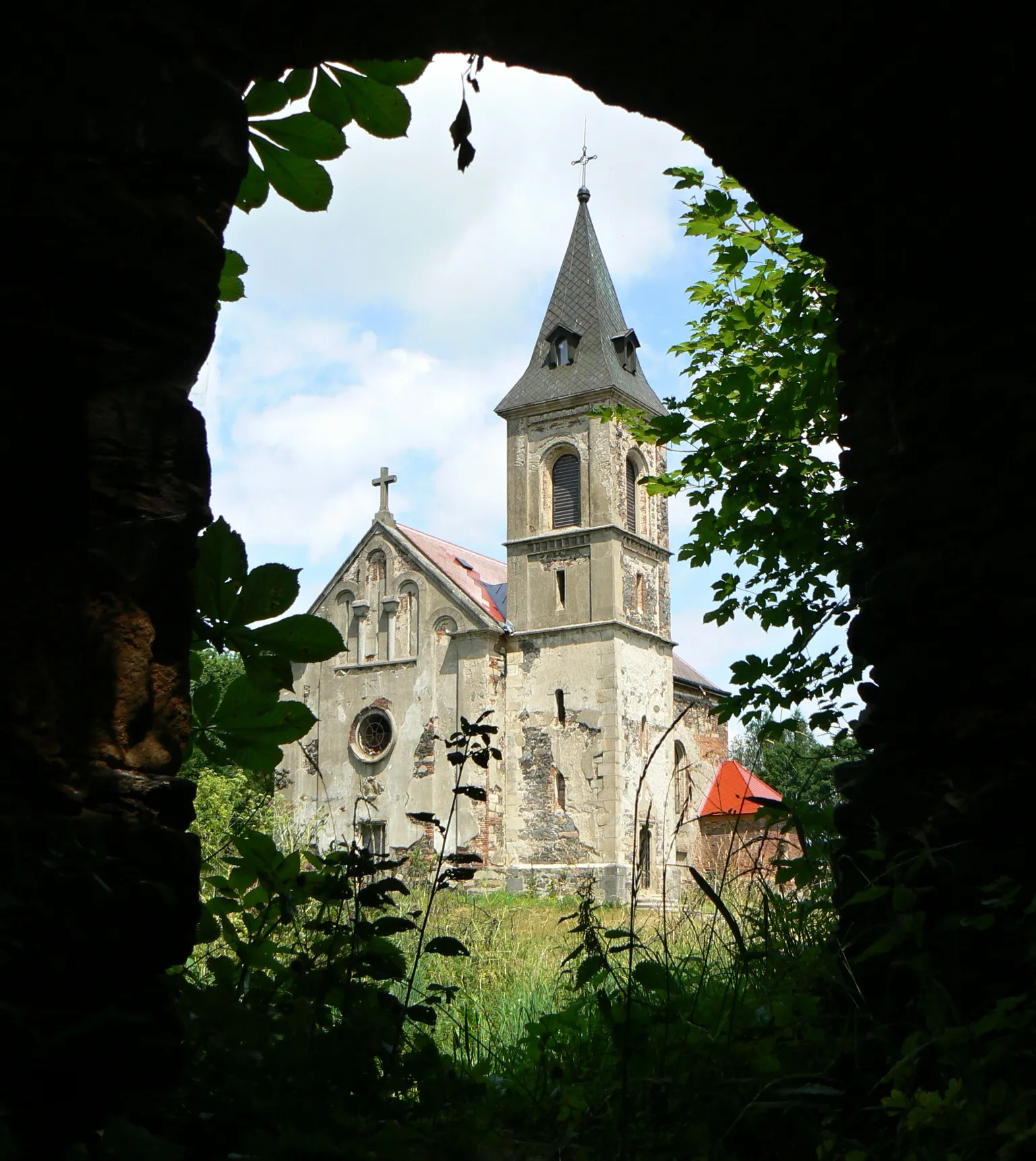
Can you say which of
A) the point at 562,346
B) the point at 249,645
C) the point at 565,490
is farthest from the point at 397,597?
the point at 249,645

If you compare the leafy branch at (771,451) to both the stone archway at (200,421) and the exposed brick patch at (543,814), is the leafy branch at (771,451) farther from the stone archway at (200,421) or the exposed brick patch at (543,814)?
the exposed brick patch at (543,814)

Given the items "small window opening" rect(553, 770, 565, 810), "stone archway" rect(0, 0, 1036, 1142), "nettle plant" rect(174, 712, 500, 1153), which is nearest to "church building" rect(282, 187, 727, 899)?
"small window opening" rect(553, 770, 565, 810)

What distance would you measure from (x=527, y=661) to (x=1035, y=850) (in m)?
24.4

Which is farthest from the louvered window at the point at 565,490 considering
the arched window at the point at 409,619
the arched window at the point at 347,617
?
the arched window at the point at 347,617

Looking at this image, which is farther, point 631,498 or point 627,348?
point 627,348

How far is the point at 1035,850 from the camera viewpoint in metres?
2.64

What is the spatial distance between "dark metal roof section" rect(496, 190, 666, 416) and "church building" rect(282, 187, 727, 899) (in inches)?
2.8

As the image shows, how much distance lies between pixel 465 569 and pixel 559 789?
7696mm

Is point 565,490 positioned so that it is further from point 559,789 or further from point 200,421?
point 200,421

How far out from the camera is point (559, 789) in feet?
85.2

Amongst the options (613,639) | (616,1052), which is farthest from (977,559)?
(613,639)

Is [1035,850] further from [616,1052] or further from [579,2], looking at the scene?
[579,2]

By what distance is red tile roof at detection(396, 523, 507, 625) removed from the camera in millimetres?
28344

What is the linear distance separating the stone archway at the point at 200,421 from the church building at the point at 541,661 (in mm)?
21710
